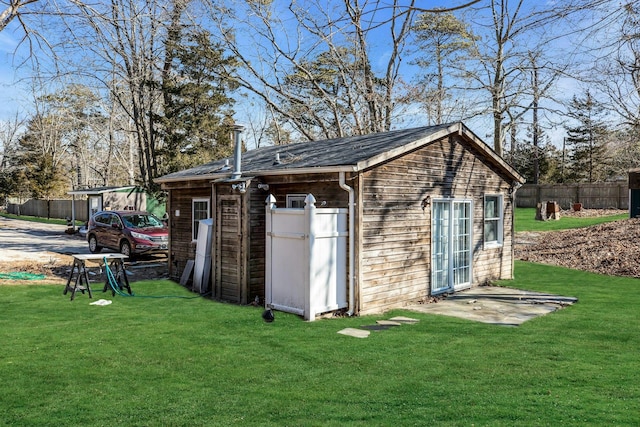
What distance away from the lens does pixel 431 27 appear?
2492 cm

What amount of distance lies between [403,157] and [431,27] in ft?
59.4

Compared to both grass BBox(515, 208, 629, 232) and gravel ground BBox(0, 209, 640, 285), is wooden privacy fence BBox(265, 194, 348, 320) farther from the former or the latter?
grass BBox(515, 208, 629, 232)

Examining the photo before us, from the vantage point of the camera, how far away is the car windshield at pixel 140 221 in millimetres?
16984

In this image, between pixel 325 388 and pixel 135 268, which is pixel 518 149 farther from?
pixel 325 388

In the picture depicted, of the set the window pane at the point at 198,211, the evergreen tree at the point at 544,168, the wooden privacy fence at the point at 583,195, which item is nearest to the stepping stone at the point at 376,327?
the window pane at the point at 198,211

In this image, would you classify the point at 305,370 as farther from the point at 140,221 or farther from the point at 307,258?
the point at 140,221

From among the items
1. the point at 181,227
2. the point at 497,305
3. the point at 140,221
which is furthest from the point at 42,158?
the point at 497,305

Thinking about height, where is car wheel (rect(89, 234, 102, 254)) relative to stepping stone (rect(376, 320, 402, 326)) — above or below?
above

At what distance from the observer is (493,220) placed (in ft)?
40.0

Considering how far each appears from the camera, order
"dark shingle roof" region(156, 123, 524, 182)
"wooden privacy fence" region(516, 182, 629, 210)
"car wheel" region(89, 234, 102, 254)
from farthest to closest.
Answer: "wooden privacy fence" region(516, 182, 629, 210) → "car wheel" region(89, 234, 102, 254) → "dark shingle roof" region(156, 123, 524, 182)

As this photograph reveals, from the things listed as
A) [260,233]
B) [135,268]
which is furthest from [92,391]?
[135,268]

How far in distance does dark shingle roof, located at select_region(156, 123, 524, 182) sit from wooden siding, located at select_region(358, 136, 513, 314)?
0.33 m

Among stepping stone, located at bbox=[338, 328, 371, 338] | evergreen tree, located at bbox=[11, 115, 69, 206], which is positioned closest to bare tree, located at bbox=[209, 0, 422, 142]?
stepping stone, located at bbox=[338, 328, 371, 338]

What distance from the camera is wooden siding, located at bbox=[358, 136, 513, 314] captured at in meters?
8.73
